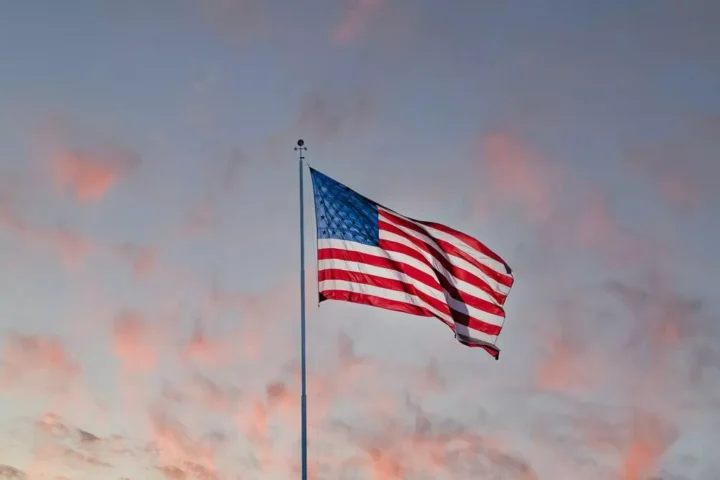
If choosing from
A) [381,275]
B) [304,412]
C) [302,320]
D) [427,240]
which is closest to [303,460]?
[304,412]

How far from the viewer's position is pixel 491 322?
4262 cm

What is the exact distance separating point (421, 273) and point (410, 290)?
3.16 feet

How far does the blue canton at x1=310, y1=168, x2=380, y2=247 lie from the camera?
1652 inches

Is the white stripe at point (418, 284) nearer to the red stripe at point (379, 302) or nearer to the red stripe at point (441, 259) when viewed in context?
the red stripe at point (379, 302)

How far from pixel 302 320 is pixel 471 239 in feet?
31.2

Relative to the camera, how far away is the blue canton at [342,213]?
138ft

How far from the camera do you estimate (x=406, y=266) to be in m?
42.2

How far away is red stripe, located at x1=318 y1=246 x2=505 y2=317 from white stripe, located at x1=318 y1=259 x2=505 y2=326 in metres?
0.12

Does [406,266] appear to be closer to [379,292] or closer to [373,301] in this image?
[379,292]

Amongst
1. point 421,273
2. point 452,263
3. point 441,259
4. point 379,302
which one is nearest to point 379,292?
point 379,302

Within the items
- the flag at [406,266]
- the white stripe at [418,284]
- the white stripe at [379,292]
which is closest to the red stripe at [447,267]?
the flag at [406,266]

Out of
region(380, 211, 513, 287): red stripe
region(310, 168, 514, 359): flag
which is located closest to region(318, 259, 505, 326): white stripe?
region(310, 168, 514, 359): flag

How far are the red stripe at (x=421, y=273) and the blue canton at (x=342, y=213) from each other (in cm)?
67

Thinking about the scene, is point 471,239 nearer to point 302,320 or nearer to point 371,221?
point 371,221
